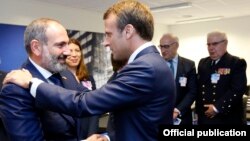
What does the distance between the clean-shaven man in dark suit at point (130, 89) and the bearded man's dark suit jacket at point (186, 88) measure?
5.63 feet

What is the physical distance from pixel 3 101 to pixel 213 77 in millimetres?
2306

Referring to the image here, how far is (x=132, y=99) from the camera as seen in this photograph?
4.02 feet

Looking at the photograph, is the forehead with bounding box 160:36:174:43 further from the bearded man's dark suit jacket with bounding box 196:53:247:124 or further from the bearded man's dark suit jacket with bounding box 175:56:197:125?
the bearded man's dark suit jacket with bounding box 196:53:247:124

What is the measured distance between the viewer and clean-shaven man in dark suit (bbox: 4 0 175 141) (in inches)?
48.3

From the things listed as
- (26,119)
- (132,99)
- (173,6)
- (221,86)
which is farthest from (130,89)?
(173,6)

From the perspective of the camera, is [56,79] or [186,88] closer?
[56,79]

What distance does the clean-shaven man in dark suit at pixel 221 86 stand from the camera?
303 centimetres

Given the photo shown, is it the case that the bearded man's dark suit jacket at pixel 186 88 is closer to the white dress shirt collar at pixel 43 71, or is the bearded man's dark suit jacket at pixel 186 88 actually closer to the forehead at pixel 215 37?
the forehead at pixel 215 37

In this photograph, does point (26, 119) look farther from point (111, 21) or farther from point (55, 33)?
point (111, 21)

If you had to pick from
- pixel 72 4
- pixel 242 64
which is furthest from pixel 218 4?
pixel 242 64

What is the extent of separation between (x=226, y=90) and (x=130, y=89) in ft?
6.95

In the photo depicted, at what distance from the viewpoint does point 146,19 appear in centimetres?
136

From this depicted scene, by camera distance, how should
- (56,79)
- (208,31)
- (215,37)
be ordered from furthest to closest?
(208,31)
(215,37)
(56,79)

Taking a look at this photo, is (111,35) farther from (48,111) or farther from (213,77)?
(213,77)
